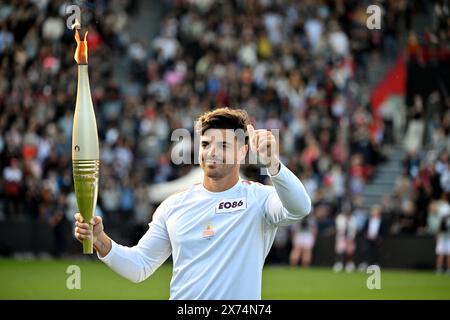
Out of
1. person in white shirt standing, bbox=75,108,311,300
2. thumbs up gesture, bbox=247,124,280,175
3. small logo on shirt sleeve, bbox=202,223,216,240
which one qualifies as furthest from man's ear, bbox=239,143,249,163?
thumbs up gesture, bbox=247,124,280,175

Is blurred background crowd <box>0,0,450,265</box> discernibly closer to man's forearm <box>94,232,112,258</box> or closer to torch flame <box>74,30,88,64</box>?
man's forearm <box>94,232,112,258</box>

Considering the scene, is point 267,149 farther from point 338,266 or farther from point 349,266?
point 338,266

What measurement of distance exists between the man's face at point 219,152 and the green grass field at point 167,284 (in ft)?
33.4

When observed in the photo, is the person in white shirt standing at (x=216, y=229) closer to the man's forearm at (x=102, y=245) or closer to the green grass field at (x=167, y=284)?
the man's forearm at (x=102, y=245)

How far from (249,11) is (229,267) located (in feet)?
80.1

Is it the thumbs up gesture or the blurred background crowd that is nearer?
the thumbs up gesture

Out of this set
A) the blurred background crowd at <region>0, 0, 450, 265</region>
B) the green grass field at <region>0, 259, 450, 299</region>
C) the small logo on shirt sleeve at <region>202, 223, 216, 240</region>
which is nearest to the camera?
the small logo on shirt sleeve at <region>202, 223, 216, 240</region>

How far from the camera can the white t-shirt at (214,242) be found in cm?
648

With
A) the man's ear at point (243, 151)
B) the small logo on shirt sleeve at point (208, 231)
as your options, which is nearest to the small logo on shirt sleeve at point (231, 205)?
the small logo on shirt sleeve at point (208, 231)

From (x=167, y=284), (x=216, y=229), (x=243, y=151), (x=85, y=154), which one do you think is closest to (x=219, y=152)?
(x=243, y=151)

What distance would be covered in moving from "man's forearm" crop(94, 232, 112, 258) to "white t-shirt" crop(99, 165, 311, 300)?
1.8 inches

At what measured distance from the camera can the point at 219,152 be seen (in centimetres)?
648

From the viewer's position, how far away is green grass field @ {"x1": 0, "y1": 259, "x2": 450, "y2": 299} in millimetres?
17394

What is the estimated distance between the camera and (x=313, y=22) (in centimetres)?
2939
